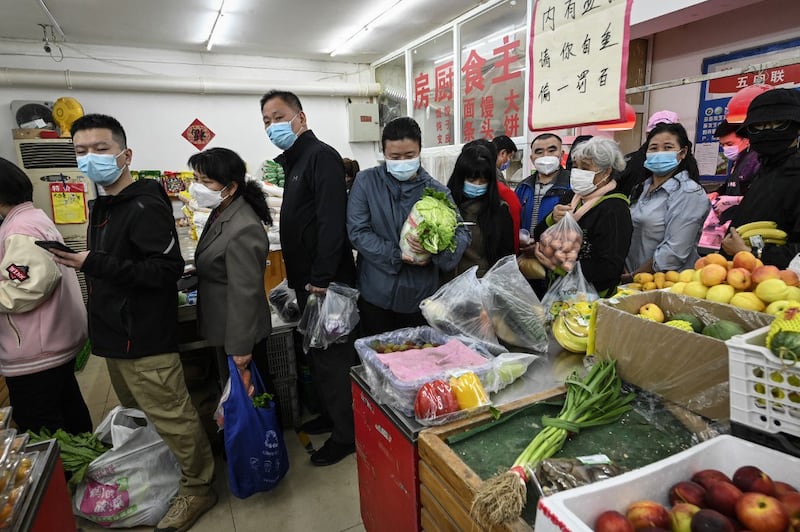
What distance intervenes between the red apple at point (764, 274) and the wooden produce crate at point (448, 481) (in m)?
0.61

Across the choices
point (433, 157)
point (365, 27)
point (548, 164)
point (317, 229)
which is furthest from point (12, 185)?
point (433, 157)

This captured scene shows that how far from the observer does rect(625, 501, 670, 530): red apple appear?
2.21ft

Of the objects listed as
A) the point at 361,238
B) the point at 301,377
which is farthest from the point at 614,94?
the point at 301,377

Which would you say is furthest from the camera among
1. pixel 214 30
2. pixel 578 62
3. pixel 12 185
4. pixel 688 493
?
pixel 214 30

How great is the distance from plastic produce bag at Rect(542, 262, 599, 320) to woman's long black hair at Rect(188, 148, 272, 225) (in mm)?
1337

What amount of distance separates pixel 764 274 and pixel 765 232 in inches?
30.3

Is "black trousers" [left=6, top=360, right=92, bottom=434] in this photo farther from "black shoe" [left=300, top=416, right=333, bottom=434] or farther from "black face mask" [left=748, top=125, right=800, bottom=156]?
"black face mask" [left=748, top=125, right=800, bottom=156]

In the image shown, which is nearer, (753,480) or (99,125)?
(753,480)

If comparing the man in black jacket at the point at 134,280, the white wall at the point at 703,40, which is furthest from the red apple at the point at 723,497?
the white wall at the point at 703,40

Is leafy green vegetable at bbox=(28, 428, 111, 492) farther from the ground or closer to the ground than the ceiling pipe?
closer to the ground

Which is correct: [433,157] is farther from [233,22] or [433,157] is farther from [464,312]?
[464,312]

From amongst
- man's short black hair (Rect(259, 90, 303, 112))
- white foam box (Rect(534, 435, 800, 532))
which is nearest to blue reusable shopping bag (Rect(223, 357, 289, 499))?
man's short black hair (Rect(259, 90, 303, 112))

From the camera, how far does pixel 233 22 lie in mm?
4926

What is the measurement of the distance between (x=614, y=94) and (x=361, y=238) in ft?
3.84
